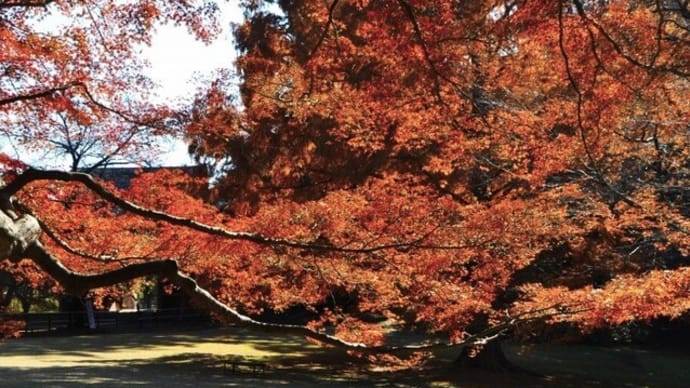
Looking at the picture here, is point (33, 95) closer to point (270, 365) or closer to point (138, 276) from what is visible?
point (138, 276)

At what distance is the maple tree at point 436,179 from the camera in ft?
24.0

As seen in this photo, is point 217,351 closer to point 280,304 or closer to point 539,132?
point 280,304

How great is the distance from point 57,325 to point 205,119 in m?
17.4

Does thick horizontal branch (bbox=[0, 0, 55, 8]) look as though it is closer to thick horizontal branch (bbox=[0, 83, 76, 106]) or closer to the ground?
thick horizontal branch (bbox=[0, 83, 76, 106])

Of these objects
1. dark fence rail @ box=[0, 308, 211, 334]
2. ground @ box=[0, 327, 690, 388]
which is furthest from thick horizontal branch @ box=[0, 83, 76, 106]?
dark fence rail @ box=[0, 308, 211, 334]

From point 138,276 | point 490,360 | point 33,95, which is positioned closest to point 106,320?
point 490,360

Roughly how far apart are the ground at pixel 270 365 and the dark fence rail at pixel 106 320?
156 centimetres

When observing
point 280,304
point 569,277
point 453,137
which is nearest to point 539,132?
point 453,137

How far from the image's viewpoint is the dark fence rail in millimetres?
23359

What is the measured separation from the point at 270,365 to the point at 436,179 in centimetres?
753

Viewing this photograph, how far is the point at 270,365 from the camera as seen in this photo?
16438mm

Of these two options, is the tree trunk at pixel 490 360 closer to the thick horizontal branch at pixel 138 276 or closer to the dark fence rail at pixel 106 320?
the thick horizontal branch at pixel 138 276

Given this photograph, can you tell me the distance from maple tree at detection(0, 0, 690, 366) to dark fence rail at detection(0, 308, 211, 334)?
13214 millimetres

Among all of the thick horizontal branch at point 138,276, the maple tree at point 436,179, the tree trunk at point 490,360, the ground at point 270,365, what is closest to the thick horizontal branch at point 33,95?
the maple tree at point 436,179
